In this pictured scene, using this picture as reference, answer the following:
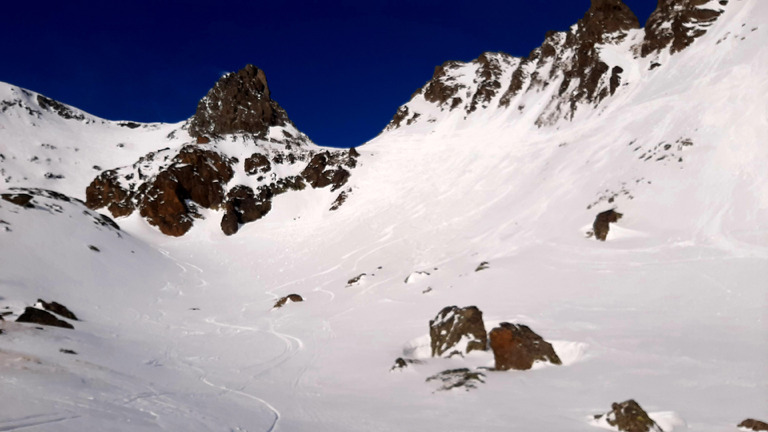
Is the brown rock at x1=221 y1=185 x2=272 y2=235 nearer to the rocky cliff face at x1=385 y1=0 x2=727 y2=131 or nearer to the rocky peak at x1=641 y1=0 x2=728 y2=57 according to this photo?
the rocky cliff face at x1=385 y1=0 x2=727 y2=131

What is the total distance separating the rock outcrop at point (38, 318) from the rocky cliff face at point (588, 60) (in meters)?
43.9

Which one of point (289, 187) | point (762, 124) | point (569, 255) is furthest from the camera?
point (289, 187)

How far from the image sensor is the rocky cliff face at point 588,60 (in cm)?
3947

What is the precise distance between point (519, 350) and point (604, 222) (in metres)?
13.8

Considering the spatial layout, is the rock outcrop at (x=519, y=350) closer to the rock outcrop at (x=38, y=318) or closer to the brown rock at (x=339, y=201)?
the rock outcrop at (x=38, y=318)

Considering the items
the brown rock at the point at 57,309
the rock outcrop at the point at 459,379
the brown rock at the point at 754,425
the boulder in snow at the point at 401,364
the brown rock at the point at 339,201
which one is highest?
the brown rock at the point at 339,201

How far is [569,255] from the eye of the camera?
65.1 ft

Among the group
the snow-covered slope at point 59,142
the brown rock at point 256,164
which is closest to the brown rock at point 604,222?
the brown rock at point 256,164

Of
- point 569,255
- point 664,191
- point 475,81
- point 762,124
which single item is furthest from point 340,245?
point 475,81

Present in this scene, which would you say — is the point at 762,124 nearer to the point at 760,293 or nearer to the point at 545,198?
the point at 545,198

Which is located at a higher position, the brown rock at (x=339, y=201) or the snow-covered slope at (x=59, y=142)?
the snow-covered slope at (x=59, y=142)

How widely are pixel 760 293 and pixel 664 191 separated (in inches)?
429

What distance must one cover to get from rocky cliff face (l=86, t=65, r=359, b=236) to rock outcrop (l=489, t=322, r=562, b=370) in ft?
153

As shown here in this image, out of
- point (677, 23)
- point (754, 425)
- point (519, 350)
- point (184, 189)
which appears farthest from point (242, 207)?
point (754, 425)
